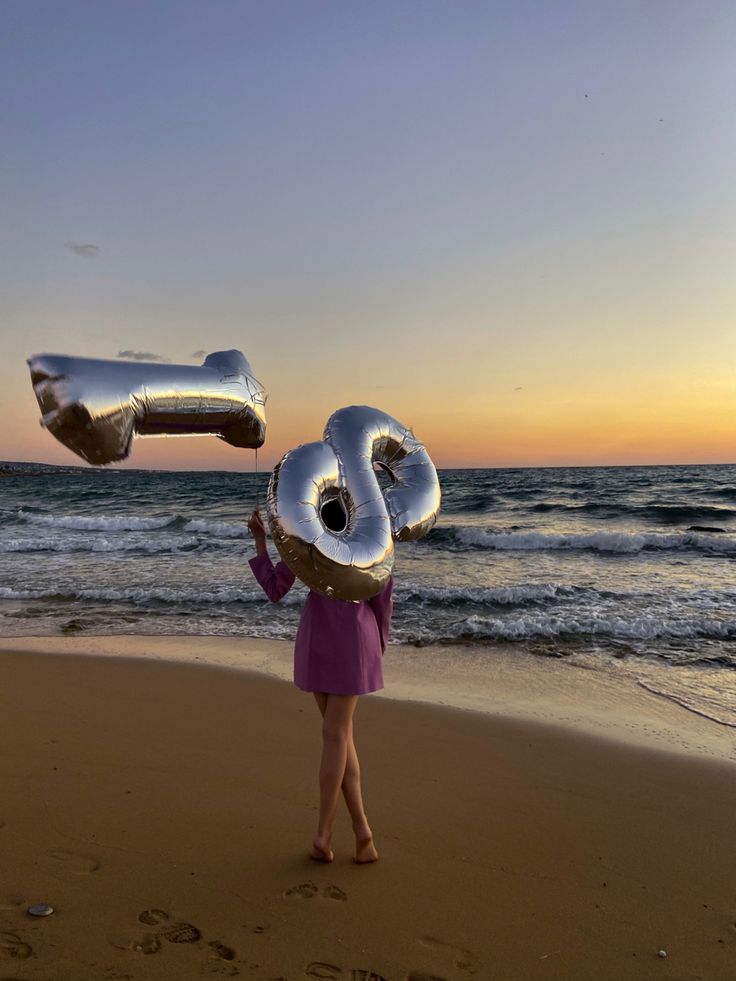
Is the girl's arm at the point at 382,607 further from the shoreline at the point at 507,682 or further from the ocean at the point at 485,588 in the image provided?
the ocean at the point at 485,588

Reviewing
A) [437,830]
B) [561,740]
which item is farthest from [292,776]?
[561,740]

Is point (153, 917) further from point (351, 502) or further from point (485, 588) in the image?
point (485, 588)

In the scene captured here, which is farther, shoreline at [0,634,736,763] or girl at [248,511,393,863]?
shoreline at [0,634,736,763]

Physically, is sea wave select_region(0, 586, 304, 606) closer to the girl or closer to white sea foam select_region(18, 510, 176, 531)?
the girl

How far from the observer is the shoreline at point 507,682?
4.99m

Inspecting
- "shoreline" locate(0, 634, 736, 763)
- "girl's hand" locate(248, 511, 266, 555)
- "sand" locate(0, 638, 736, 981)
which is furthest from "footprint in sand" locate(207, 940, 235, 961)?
"shoreline" locate(0, 634, 736, 763)

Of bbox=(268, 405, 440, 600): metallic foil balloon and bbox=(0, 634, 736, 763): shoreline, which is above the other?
bbox=(268, 405, 440, 600): metallic foil balloon

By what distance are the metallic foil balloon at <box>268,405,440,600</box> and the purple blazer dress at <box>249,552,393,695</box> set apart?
207 mm

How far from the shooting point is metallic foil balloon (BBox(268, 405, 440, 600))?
2627 mm

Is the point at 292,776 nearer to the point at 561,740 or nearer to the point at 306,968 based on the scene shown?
the point at 306,968

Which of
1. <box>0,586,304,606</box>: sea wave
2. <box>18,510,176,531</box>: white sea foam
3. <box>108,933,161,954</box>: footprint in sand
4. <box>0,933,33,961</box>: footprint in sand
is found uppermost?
<box>0,933,33,961</box>: footprint in sand

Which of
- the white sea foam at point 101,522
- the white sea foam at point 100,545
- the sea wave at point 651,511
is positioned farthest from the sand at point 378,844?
the sea wave at point 651,511

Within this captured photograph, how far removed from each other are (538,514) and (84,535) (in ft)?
48.4

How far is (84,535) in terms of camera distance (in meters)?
19.6
